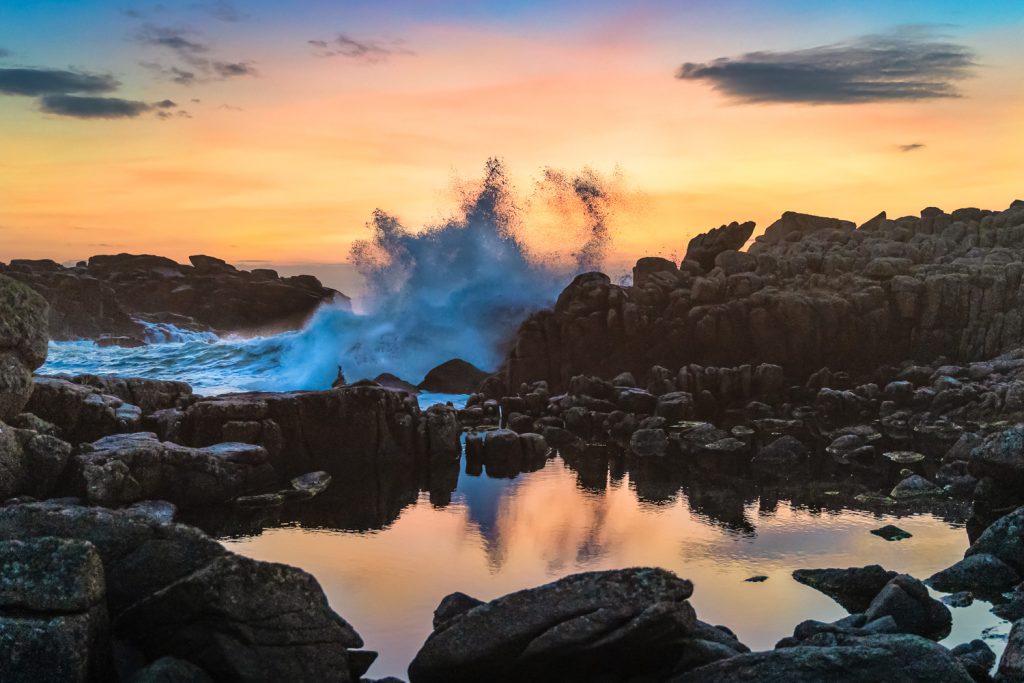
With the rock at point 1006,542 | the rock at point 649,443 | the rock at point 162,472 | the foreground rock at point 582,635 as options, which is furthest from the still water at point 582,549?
the rock at point 649,443

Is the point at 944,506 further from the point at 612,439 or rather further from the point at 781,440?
the point at 612,439

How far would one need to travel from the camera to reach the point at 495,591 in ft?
77.4

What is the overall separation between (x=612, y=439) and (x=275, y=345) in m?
41.8

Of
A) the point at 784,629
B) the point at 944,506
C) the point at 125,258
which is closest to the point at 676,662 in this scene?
the point at 784,629

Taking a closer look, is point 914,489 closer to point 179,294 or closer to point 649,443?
point 649,443

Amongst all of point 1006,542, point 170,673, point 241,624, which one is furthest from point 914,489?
point 170,673

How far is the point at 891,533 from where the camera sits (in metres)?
27.9

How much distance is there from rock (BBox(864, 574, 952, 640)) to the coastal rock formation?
12754 centimetres

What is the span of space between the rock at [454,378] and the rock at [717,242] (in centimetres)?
Result: 1806

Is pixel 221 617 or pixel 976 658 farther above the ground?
pixel 221 617

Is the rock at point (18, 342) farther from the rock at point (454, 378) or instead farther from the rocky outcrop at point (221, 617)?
the rock at point (454, 378)

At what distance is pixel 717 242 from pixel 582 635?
204 feet

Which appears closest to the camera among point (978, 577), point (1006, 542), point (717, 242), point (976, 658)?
point (976, 658)

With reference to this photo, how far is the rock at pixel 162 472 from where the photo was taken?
2873 cm
